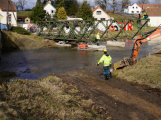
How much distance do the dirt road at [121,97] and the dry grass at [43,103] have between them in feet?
2.11

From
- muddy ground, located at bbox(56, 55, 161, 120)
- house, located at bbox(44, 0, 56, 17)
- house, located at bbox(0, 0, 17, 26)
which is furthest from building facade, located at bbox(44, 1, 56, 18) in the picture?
muddy ground, located at bbox(56, 55, 161, 120)

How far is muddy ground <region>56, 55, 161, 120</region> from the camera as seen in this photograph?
6.18 metres

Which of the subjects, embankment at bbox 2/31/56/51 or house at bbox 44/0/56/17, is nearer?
embankment at bbox 2/31/56/51

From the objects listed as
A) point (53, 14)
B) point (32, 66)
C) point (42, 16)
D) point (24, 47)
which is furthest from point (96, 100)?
point (53, 14)

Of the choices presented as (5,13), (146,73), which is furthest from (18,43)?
(146,73)

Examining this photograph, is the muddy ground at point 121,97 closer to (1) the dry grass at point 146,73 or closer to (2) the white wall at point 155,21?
(1) the dry grass at point 146,73

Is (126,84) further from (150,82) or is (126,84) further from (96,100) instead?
(96,100)

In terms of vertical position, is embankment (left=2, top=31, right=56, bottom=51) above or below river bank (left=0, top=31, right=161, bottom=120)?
above

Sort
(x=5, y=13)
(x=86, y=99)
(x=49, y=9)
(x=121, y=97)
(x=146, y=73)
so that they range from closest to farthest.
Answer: (x=86, y=99) → (x=121, y=97) → (x=146, y=73) → (x=5, y=13) → (x=49, y=9)

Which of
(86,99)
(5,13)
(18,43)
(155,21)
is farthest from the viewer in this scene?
(155,21)

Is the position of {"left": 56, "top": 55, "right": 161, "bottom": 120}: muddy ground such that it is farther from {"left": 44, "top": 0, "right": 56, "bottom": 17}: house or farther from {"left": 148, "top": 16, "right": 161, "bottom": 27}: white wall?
{"left": 44, "top": 0, "right": 56, "bottom": 17}: house

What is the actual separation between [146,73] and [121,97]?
3009 mm

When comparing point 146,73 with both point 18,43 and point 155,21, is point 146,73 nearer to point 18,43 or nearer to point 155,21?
point 18,43

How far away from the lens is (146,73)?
980cm
